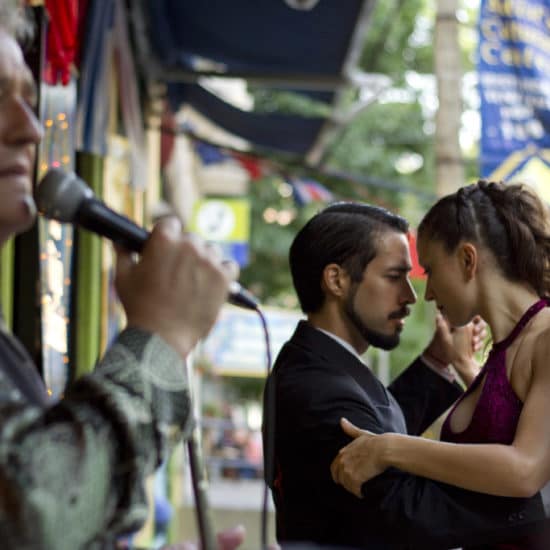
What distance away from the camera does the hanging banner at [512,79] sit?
587cm

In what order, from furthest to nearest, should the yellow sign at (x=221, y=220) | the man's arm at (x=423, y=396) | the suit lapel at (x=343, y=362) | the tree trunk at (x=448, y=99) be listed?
the yellow sign at (x=221, y=220)
the tree trunk at (x=448, y=99)
the man's arm at (x=423, y=396)
the suit lapel at (x=343, y=362)

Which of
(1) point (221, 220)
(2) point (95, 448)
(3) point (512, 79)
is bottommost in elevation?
(1) point (221, 220)

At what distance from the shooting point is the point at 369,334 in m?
2.79

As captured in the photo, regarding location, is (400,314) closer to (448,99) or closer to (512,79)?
(512,79)

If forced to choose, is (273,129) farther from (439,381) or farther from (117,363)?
(117,363)

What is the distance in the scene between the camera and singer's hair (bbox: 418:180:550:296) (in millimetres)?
2551

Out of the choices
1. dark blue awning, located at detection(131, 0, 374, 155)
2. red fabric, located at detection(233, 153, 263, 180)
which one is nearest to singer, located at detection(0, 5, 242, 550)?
dark blue awning, located at detection(131, 0, 374, 155)

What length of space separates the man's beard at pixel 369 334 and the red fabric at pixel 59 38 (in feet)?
5.22

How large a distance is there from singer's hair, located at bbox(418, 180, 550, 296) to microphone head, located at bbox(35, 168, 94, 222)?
49.9 inches

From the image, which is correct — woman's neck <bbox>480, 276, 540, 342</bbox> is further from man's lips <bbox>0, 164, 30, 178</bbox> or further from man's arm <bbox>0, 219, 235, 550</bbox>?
man's lips <bbox>0, 164, 30, 178</bbox>

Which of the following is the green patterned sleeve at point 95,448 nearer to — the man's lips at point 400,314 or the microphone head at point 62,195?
the microphone head at point 62,195

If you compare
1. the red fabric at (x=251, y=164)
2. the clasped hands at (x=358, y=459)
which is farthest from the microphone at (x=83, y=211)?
the red fabric at (x=251, y=164)

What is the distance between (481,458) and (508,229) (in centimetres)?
60

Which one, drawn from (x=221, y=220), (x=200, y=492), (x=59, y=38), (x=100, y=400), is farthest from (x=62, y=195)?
(x=221, y=220)
